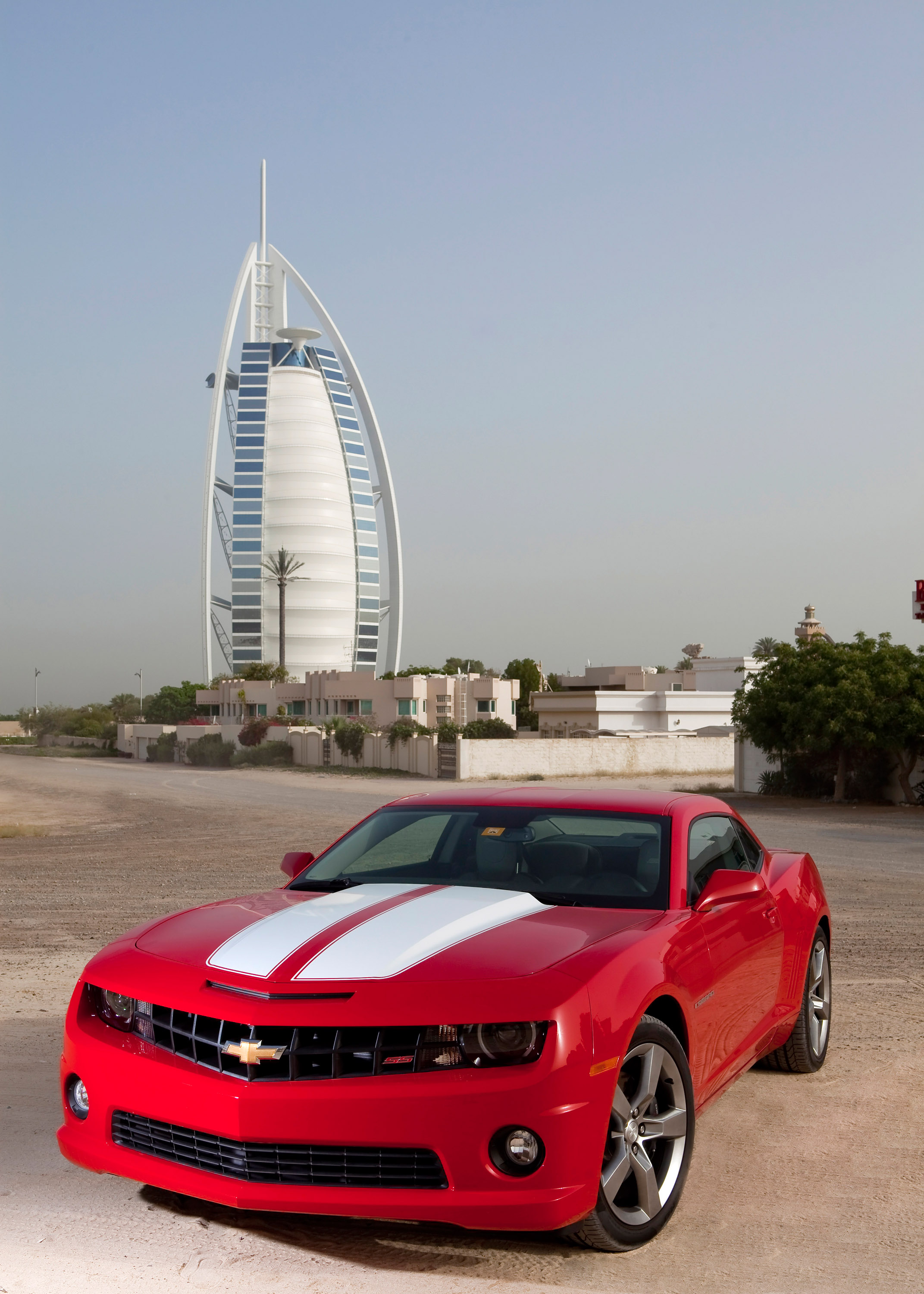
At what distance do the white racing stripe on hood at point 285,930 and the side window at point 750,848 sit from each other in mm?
1924

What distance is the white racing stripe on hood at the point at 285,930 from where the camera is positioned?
12.4ft

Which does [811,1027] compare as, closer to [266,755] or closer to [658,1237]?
[658,1237]

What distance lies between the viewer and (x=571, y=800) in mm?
5148

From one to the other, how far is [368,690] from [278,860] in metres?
64.7

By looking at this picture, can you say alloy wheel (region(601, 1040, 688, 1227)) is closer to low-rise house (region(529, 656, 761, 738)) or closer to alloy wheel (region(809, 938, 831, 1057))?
alloy wheel (region(809, 938, 831, 1057))

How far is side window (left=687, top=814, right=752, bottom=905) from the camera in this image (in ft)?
16.1

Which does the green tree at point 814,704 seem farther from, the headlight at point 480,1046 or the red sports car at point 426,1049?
the headlight at point 480,1046

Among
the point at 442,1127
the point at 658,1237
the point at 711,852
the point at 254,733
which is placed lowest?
the point at 254,733

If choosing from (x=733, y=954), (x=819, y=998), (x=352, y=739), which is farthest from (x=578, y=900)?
(x=352, y=739)

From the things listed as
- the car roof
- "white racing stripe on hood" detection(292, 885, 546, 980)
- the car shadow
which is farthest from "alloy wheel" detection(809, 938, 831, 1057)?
the car shadow

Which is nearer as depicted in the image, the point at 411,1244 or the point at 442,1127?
the point at 442,1127

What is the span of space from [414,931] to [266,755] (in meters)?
66.2

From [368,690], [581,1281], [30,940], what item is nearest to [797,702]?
[30,940]

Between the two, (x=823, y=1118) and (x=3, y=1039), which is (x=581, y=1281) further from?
→ (x=3, y=1039)
